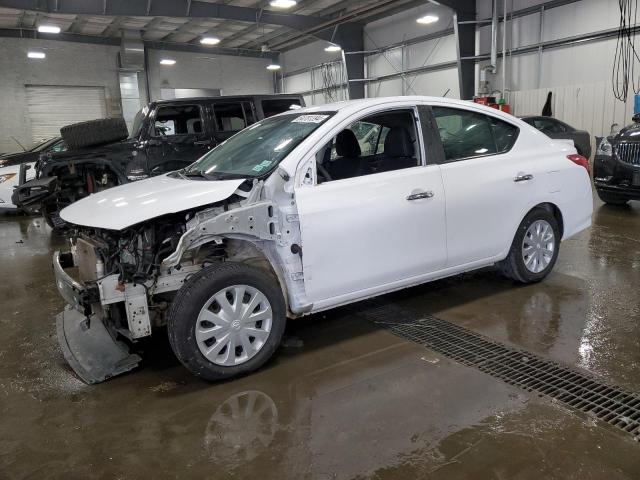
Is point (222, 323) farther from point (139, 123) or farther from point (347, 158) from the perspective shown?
point (139, 123)

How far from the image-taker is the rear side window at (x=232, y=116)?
7672 millimetres

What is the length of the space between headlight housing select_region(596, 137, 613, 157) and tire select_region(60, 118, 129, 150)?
23.4 feet

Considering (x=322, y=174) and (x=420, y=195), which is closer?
(x=322, y=174)

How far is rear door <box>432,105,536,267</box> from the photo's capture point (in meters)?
3.77

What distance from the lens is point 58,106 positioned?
18.7 meters

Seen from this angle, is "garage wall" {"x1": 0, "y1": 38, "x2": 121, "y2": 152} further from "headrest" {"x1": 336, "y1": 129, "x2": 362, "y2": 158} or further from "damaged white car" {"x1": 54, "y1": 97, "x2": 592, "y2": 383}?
"headrest" {"x1": 336, "y1": 129, "x2": 362, "y2": 158}

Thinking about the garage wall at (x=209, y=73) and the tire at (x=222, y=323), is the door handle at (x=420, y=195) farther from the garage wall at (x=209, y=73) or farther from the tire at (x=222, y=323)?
the garage wall at (x=209, y=73)

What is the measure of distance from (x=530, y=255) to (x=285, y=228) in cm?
243

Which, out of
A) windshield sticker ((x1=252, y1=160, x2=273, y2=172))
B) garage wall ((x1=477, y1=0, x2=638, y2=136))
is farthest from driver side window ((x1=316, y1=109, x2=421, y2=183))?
garage wall ((x1=477, y1=0, x2=638, y2=136))

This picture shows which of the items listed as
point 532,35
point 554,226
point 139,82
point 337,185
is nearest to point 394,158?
point 337,185

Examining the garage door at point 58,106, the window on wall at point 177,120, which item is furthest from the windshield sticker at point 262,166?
the garage door at point 58,106

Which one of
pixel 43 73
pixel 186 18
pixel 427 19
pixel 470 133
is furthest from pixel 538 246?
pixel 43 73

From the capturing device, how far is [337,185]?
10.7 feet

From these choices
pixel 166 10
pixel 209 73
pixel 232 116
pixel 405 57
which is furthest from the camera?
pixel 209 73
